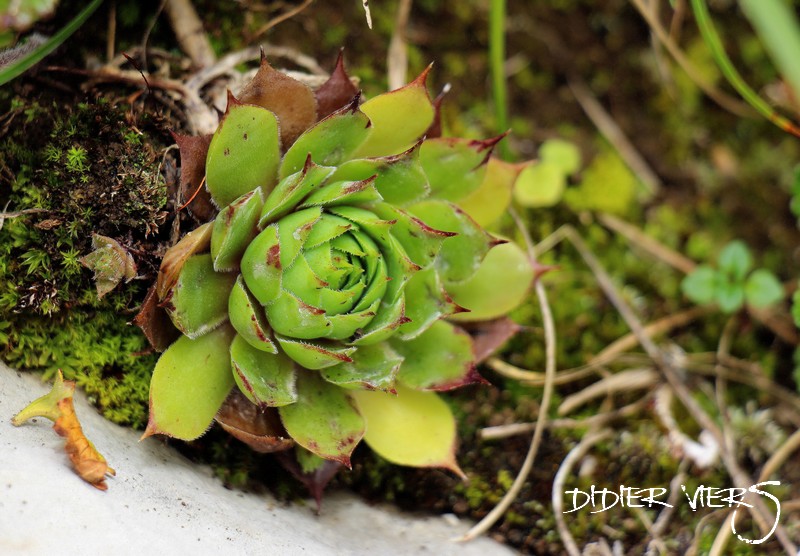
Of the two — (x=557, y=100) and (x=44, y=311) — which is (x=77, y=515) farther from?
(x=557, y=100)

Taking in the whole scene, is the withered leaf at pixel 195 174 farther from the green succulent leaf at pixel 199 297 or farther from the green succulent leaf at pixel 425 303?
the green succulent leaf at pixel 425 303

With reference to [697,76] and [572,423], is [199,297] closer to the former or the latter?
[572,423]

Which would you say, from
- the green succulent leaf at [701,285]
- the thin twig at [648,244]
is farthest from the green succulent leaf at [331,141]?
the green succulent leaf at [701,285]

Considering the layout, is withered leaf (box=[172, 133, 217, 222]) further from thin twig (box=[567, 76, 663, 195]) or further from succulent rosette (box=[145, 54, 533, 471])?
thin twig (box=[567, 76, 663, 195])

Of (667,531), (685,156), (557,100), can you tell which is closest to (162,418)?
(667,531)

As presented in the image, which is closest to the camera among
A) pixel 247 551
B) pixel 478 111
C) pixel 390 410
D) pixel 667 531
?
pixel 247 551

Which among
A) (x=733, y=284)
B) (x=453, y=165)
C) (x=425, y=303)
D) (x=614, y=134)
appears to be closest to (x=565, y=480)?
(x=425, y=303)

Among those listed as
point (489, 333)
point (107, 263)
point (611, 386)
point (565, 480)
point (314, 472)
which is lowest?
point (565, 480)
